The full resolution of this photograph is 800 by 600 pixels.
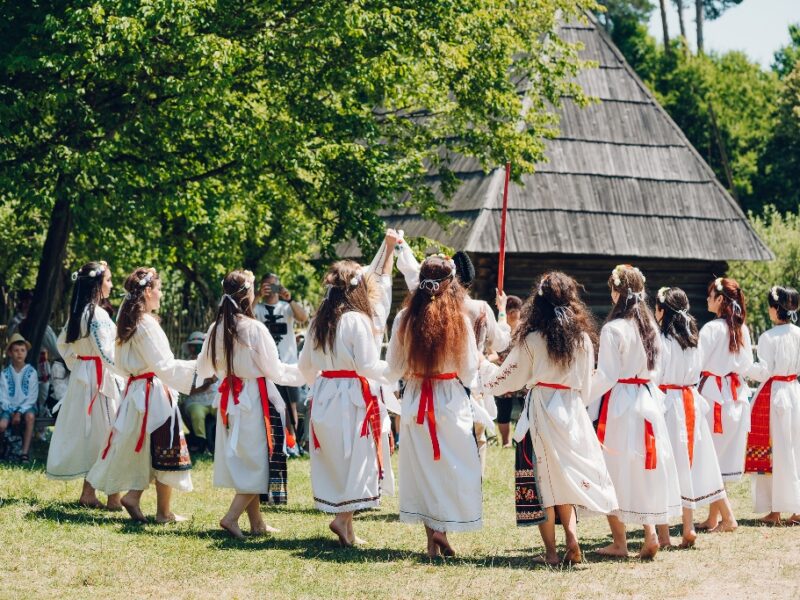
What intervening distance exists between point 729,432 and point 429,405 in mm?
3023

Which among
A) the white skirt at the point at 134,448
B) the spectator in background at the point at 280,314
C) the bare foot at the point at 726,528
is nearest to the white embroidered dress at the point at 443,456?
the white skirt at the point at 134,448

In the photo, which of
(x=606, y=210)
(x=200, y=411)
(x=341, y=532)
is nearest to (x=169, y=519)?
(x=341, y=532)

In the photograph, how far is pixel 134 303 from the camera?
855 centimetres

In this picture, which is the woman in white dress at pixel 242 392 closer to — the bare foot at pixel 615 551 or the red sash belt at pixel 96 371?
the red sash belt at pixel 96 371

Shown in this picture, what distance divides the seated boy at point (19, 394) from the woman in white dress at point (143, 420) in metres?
4.12

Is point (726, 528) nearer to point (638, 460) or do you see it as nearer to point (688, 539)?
point (688, 539)

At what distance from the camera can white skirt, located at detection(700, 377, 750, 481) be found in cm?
920

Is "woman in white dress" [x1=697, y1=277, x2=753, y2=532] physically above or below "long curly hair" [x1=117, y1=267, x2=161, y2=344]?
below

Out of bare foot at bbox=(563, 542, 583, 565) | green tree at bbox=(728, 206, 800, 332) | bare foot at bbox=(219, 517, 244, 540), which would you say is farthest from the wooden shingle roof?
bare foot at bbox=(563, 542, 583, 565)


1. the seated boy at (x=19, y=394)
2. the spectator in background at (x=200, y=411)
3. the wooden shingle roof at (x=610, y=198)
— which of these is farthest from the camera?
the wooden shingle roof at (x=610, y=198)

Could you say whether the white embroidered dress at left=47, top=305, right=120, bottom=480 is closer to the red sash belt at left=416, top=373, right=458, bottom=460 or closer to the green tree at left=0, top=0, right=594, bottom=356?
the red sash belt at left=416, top=373, right=458, bottom=460

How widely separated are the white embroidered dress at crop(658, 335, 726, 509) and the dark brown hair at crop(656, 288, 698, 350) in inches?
1.7

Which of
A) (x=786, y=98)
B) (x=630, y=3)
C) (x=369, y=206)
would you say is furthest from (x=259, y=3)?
(x=630, y=3)

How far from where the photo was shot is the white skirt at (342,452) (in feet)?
25.3
